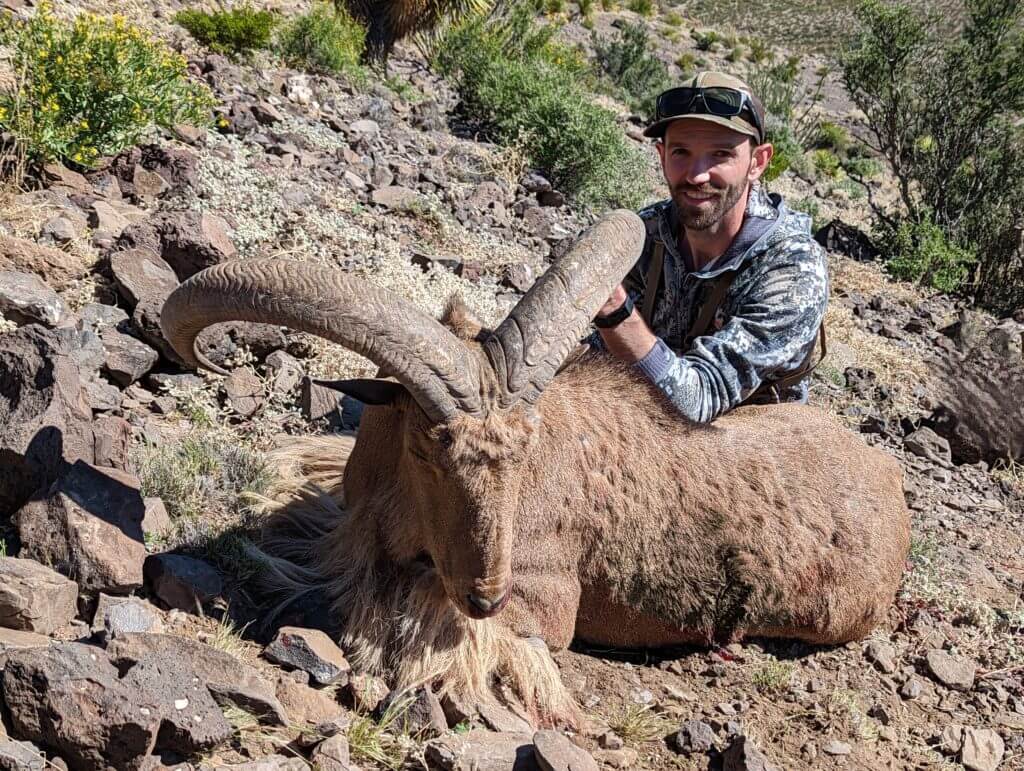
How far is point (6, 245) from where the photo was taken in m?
4.83

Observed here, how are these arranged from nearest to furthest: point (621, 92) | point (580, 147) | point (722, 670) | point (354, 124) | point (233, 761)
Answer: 1. point (233, 761)
2. point (722, 670)
3. point (354, 124)
4. point (580, 147)
5. point (621, 92)

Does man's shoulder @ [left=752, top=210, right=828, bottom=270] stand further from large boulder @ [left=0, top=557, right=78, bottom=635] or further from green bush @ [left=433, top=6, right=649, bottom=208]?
green bush @ [left=433, top=6, right=649, bottom=208]

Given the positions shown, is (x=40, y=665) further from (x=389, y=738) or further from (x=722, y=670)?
(x=722, y=670)

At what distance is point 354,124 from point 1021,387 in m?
6.56

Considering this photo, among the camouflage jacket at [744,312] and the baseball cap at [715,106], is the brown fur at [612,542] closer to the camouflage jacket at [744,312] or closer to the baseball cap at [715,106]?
the camouflage jacket at [744,312]

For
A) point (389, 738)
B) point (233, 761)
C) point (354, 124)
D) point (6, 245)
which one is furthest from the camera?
point (354, 124)

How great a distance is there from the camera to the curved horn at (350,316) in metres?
2.75

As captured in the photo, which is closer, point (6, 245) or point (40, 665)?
point (40, 665)

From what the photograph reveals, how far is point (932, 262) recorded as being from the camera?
11.8m

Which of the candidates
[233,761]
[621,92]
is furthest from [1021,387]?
[621,92]

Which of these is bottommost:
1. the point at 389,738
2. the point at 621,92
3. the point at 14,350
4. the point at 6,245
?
the point at 389,738

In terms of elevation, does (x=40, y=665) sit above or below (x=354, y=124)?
below

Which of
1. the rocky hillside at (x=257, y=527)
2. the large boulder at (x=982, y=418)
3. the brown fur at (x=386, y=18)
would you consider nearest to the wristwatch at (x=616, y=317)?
the rocky hillside at (x=257, y=527)

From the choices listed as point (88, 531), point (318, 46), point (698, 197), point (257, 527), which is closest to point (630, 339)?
point (698, 197)
